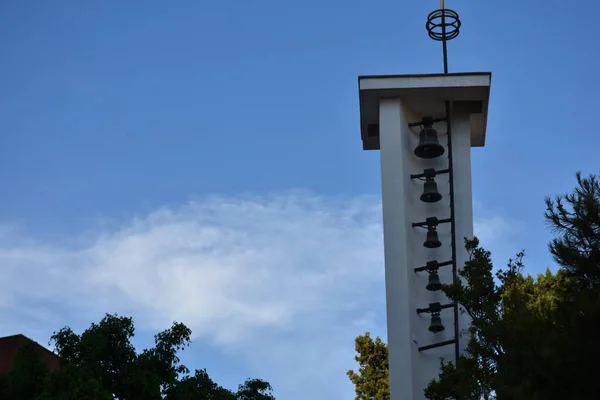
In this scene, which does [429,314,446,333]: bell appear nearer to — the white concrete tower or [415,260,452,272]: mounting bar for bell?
the white concrete tower

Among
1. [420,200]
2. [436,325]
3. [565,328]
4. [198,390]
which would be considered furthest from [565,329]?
[420,200]

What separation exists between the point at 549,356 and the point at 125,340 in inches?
269

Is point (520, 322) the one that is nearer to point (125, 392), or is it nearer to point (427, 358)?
point (125, 392)

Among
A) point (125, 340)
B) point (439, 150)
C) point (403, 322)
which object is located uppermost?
point (439, 150)

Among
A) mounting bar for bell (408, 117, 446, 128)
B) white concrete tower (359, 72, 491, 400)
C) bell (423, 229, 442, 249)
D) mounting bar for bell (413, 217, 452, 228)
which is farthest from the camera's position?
mounting bar for bell (408, 117, 446, 128)

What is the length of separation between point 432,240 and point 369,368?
45.9ft

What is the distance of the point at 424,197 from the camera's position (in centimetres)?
2036

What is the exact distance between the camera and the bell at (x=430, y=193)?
66.7 ft

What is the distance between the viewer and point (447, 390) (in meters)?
15.9

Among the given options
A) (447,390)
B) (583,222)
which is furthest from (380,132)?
(583,222)

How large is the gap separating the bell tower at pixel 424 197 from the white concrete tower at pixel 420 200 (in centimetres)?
2

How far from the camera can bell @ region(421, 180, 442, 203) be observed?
20.3 meters

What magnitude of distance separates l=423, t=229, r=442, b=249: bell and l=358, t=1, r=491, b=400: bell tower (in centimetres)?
2

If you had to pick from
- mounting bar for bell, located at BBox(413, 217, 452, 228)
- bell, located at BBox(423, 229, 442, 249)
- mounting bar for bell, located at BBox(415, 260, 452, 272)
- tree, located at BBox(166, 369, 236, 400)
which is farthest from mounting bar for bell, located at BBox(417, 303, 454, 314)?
tree, located at BBox(166, 369, 236, 400)
